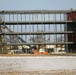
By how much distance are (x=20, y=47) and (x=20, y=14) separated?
7.09m

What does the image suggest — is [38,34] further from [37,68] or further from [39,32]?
[37,68]

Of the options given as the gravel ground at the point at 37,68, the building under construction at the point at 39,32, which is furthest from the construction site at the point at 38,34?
the gravel ground at the point at 37,68

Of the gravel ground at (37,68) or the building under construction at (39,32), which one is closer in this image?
the gravel ground at (37,68)

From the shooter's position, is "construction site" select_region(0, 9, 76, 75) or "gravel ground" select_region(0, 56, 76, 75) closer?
"gravel ground" select_region(0, 56, 76, 75)

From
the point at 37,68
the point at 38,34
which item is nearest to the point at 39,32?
the point at 38,34

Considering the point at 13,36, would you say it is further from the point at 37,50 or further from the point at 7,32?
the point at 37,50

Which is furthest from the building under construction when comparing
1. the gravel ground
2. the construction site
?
the gravel ground

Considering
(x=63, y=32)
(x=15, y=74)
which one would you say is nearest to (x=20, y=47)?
(x=63, y=32)

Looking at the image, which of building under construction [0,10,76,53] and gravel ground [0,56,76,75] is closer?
gravel ground [0,56,76,75]

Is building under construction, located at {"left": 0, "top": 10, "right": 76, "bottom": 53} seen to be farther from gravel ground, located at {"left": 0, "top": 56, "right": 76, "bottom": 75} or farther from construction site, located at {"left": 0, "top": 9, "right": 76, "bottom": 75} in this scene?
gravel ground, located at {"left": 0, "top": 56, "right": 76, "bottom": 75}

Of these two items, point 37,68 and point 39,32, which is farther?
point 39,32

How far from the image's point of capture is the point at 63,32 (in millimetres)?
59469

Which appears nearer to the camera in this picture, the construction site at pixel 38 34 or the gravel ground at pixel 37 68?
the gravel ground at pixel 37 68

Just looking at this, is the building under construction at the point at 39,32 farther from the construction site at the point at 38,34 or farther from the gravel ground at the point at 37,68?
the gravel ground at the point at 37,68
